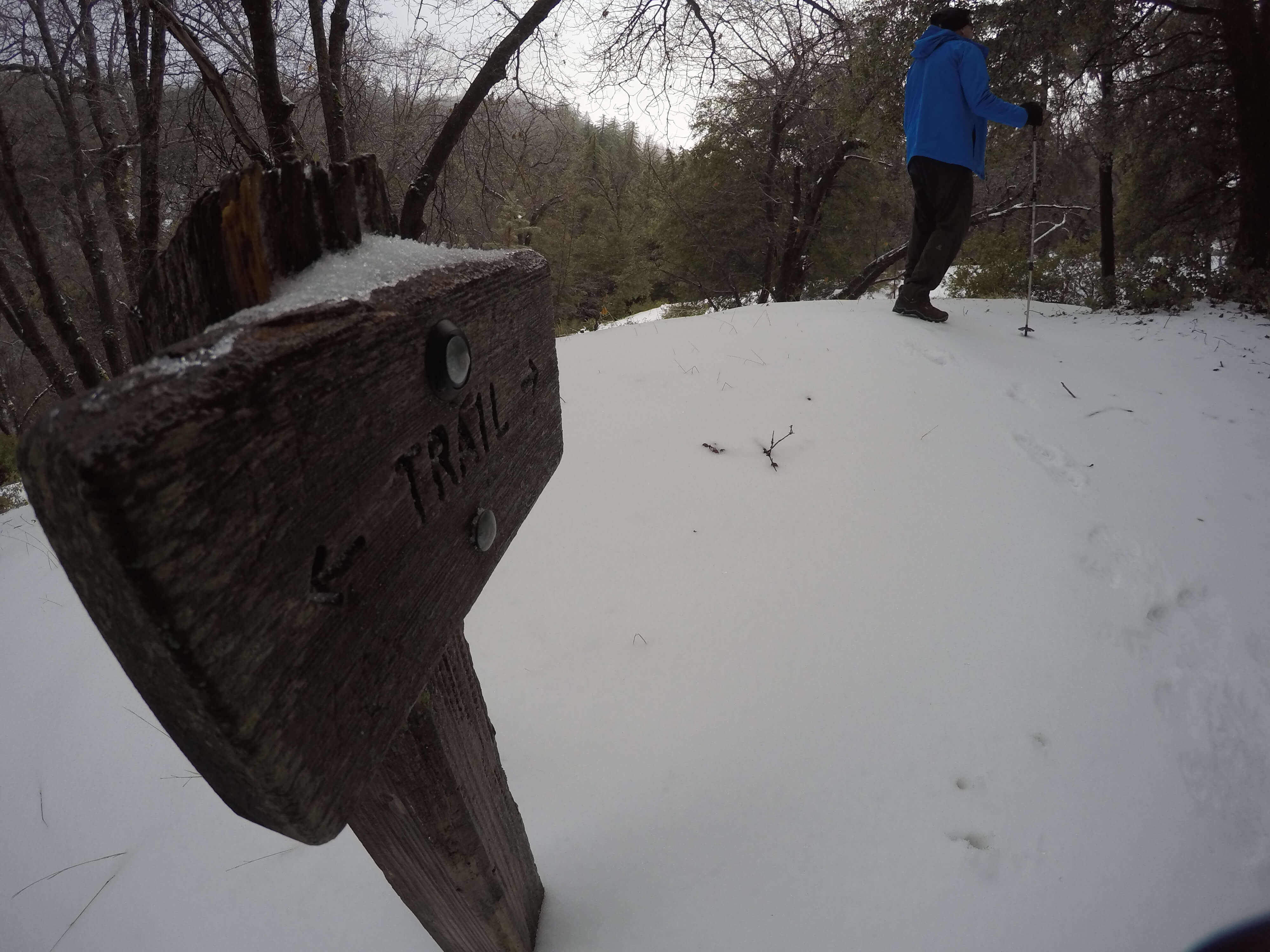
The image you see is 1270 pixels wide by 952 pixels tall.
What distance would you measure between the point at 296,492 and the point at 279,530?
0.03 metres

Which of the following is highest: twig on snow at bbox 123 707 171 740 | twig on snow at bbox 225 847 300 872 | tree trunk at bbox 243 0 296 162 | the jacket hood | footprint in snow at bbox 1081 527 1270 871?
the jacket hood

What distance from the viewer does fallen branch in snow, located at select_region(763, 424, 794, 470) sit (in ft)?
8.60

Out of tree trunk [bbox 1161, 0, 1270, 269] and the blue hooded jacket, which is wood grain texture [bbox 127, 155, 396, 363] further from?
tree trunk [bbox 1161, 0, 1270, 269]

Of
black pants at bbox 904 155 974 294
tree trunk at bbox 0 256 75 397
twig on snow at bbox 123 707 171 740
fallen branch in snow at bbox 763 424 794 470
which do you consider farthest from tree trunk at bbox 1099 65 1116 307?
tree trunk at bbox 0 256 75 397

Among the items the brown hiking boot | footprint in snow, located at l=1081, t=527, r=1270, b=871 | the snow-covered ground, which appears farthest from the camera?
the brown hiking boot

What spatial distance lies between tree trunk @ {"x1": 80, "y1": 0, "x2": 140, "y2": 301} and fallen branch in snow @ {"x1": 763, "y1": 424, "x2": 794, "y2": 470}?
4.78 m

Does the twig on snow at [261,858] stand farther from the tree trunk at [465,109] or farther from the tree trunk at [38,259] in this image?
the tree trunk at [38,259]

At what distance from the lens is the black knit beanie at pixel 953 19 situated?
354 centimetres

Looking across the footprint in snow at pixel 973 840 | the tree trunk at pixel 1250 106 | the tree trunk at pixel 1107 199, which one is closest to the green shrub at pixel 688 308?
the tree trunk at pixel 1107 199

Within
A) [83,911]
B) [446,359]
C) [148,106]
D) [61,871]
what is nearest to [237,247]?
[446,359]

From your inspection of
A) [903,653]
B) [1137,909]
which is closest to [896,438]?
[903,653]

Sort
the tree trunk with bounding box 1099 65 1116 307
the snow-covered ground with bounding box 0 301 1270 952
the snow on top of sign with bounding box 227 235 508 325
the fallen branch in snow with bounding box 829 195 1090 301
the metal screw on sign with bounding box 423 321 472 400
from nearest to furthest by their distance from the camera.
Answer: the snow on top of sign with bounding box 227 235 508 325, the metal screw on sign with bounding box 423 321 472 400, the snow-covered ground with bounding box 0 301 1270 952, the tree trunk with bounding box 1099 65 1116 307, the fallen branch in snow with bounding box 829 195 1090 301

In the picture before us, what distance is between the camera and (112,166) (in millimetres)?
4582

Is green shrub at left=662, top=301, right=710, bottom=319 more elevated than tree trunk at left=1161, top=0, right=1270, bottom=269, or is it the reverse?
tree trunk at left=1161, top=0, right=1270, bottom=269
